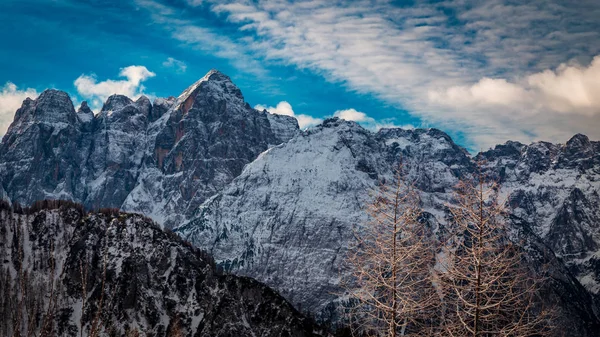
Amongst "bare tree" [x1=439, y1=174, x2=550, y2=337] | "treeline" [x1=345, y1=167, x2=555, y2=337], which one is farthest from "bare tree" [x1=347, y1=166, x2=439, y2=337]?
"bare tree" [x1=439, y1=174, x2=550, y2=337]

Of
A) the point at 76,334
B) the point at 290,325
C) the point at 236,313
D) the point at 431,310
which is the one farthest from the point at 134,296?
the point at 431,310

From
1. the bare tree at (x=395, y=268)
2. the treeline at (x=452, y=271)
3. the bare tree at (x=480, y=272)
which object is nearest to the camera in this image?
the bare tree at (x=480, y=272)

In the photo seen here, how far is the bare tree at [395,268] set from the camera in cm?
2592

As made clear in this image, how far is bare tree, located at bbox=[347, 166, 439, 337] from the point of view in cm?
2592

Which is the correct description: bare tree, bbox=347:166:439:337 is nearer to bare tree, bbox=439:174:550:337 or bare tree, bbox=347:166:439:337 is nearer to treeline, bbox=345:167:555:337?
treeline, bbox=345:167:555:337

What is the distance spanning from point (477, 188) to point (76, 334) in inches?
7036

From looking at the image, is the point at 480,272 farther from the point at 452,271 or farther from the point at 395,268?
the point at 395,268

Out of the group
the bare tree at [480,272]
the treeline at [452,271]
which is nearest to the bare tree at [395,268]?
the treeline at [452,271]

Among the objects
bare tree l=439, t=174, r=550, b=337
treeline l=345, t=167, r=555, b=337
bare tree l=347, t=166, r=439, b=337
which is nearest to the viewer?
bare tree l=439, t=174, r=550, b=337

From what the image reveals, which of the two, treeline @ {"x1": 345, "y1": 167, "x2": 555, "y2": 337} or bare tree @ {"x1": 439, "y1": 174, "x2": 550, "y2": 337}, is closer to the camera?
bare tree @ {"x1": 439, "y1": 174, "x2": 550, "y2": 337}

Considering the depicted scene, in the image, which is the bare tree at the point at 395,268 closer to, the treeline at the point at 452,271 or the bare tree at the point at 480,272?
the treeline at the point at 452,271

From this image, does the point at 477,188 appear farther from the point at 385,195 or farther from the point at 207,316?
the point at 207,316

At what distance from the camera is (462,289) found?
25.1m

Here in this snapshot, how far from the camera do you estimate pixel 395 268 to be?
2641 cm
